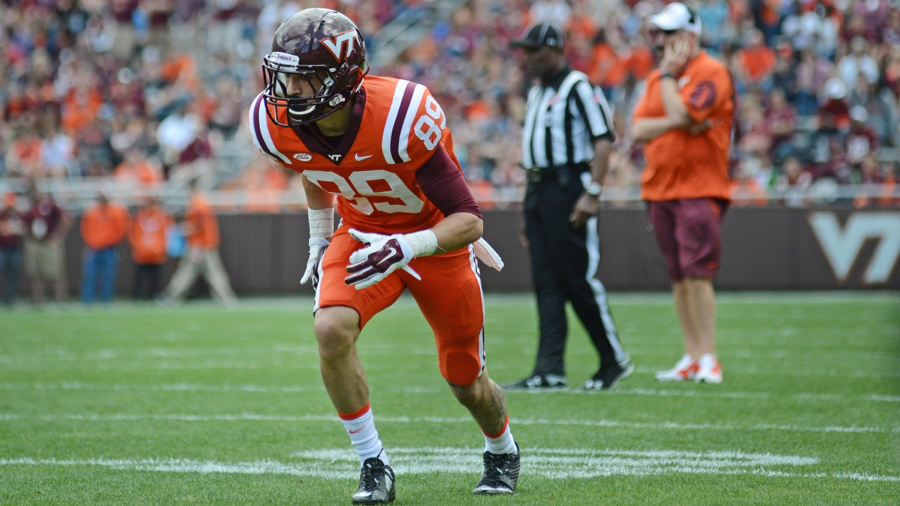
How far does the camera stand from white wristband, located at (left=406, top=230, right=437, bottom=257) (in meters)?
3.34

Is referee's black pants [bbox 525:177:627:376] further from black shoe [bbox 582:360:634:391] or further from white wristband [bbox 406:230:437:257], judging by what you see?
white wristband [bbox 406:230:437:257]

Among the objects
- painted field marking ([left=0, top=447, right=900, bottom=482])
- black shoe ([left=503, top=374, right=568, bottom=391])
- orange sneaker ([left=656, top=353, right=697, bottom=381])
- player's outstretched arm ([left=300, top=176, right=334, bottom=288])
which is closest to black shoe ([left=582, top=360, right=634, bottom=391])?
black shoe ([left=503, top=374, right=568, bottom=391])

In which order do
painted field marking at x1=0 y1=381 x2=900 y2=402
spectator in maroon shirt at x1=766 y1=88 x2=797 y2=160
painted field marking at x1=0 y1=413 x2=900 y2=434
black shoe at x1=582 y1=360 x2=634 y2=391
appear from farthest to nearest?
spectator in maroon shirt at x1=766 y1=88 x2=797 y2=160 < black shoe at x1=582 y1=360 x2=634 y2=391 < painted field marking at x1=0 y1=381 x2=900 y2=402 < painted field marking at x1=0 y1=413 x2=900 y2=434

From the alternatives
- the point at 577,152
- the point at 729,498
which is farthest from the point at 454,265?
the point at 577,152

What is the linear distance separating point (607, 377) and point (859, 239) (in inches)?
302

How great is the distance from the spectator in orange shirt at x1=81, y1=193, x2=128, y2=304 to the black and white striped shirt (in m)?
9.07

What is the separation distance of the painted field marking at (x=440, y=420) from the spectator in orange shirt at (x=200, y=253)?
28.3 ft

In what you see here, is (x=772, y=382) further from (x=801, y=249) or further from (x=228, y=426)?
(x=801, y=249)

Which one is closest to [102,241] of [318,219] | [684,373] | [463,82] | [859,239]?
[463,82]

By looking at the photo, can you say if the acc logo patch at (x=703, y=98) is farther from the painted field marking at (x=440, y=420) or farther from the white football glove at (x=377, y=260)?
the white football glove at (x=377, y=260)

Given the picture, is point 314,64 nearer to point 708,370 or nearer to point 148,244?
point 708,370

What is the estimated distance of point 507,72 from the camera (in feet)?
52.4

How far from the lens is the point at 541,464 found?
4.13 metres

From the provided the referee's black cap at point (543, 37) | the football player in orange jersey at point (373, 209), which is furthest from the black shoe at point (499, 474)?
the referee's black cap at point (543, 37)
